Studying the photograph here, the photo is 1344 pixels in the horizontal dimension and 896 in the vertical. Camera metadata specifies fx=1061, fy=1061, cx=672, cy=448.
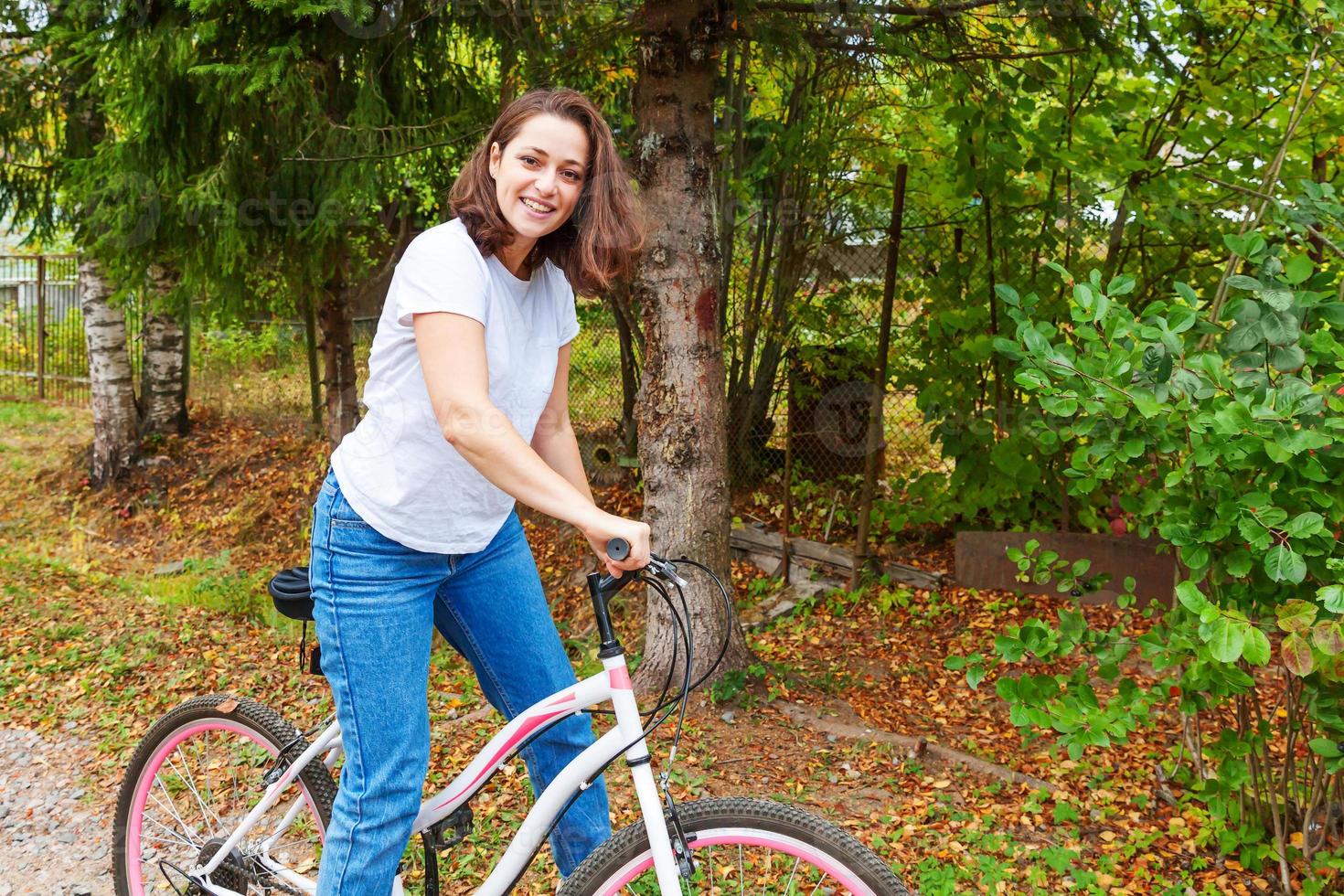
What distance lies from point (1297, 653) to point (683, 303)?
2524 millimetres

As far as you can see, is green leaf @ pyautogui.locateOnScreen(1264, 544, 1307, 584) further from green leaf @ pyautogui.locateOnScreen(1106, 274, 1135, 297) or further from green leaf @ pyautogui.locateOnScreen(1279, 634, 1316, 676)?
green leaf @ pyautogui.locateOnScreen(1106, 274, 1135, 297)

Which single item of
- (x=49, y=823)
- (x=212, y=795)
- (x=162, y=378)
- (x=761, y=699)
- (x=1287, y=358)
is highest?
(x=1287, y=358)

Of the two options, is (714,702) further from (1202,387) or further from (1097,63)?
(1097,63)

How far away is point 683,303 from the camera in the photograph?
4.20m

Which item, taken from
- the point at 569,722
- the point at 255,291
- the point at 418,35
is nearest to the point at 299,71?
the point at 418,35

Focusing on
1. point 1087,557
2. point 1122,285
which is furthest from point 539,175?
point 1087,557

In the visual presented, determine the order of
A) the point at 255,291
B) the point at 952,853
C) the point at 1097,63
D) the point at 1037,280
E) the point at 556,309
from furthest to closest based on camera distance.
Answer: the point at 255,291
the point at 1037,280
the point at 1097,63
the point at 952,853
the point at 556,309

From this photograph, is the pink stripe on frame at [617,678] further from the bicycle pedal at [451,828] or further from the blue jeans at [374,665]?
the bicycle pedal at [451,828]

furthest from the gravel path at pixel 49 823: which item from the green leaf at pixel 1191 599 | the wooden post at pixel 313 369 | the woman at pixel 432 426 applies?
the wooden post at pixel 313 369

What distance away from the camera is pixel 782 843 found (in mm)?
1890

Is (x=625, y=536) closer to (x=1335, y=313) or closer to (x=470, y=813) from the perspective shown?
(x=470, y=813)

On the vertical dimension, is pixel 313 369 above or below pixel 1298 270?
below

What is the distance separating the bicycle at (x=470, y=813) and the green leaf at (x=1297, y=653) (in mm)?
1075

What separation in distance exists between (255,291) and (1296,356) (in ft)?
22.3
